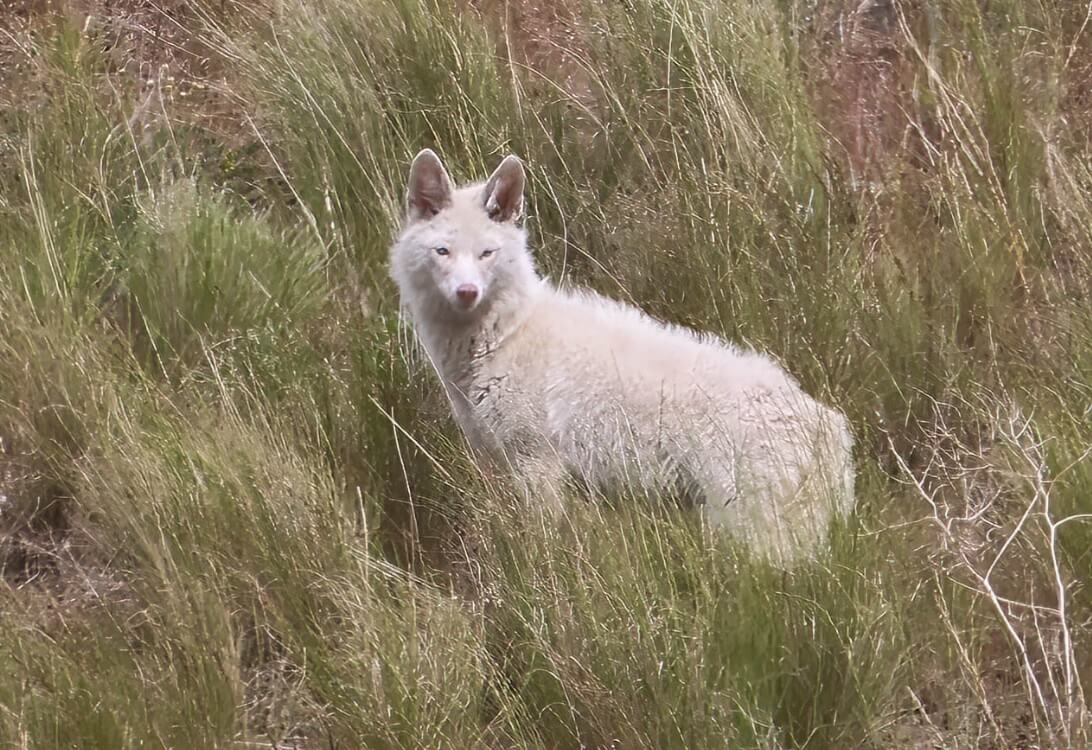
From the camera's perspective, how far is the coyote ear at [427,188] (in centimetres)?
396

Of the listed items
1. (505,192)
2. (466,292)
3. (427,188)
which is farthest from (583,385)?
(427,188)

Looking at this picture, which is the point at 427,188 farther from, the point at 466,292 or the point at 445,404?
the point at 445,404

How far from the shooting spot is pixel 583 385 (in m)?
3.79

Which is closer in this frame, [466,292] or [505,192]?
[466,292]

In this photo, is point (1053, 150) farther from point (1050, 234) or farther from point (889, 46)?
point (889, 46)

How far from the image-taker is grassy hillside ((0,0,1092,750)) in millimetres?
2908

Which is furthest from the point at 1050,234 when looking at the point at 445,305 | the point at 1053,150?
the point at 445,305

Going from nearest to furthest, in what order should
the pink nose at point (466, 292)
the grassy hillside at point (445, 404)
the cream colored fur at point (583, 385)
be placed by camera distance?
the grassy hillside at point (445, 404)
the cream colored fur at point (583, 385)
the pink nose at point (466, 292)

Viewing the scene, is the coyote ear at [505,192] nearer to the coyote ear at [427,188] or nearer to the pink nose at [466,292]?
the coyote ear at [427,188]

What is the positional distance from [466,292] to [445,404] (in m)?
0.44

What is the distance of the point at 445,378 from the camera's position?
402 centimetres

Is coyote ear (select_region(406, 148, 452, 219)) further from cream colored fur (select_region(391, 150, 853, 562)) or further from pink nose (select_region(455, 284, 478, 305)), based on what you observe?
pink nose (select_region(455, 284, 478, 305))

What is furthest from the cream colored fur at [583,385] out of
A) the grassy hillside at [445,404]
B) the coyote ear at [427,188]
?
the grassy hillside at [445,404]

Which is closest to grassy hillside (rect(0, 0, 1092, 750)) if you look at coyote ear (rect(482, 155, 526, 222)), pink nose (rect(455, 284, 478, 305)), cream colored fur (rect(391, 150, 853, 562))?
cream colored fur (rect(391, 150, 853, 562))
